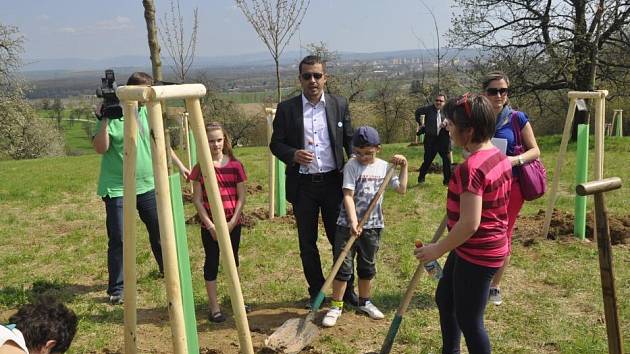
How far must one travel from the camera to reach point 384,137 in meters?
36.0

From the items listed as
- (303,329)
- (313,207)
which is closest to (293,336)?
(303,329)

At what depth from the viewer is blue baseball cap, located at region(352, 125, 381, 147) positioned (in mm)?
3895

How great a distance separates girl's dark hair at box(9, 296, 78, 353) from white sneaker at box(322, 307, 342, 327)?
2045mm

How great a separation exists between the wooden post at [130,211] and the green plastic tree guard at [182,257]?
0.18 meters

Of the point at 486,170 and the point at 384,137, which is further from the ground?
the point at 486,170

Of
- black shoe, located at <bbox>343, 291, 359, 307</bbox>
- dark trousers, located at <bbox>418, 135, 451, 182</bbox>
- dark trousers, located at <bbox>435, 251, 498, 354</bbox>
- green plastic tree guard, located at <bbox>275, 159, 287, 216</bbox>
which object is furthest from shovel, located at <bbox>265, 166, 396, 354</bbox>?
dark trousers, located at <bbox>418, 135, 451, 182</bbox>

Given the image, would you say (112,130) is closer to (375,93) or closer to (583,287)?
(583,287)

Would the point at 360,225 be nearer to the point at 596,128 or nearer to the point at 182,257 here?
the point at 182,257

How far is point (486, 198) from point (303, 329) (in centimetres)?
186

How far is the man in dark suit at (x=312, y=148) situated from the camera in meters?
4.10

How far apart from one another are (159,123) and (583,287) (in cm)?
433

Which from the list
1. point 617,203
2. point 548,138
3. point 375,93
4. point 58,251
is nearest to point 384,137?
point 375,93

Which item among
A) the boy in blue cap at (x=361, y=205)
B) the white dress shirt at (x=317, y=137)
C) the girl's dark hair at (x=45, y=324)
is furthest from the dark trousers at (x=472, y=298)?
the girl's dark hair at (x=45, y=324)

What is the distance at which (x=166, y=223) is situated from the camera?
2.09 m
